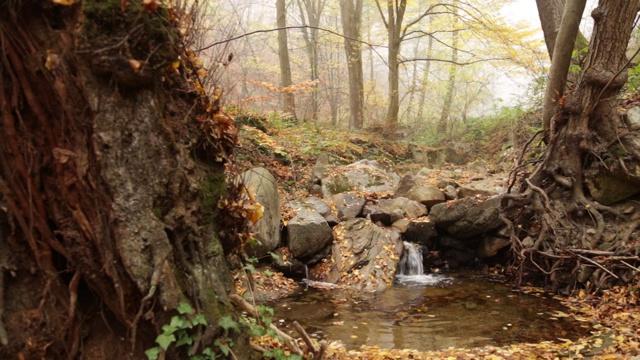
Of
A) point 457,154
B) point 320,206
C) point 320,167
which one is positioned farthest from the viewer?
point 457,154

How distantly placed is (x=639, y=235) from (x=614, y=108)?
91.3 inches

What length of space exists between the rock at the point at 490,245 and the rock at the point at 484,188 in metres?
1.23

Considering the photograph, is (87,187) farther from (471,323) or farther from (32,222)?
(471,323)

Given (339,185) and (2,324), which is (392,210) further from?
(2,324)

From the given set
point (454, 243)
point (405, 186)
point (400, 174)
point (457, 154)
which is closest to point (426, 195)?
point (405, 186)

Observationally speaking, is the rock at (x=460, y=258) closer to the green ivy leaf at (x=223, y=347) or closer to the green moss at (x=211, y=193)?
the green moss at (x=211, y=193)

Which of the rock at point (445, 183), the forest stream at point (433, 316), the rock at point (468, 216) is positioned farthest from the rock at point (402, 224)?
the rock at point (445, 183)

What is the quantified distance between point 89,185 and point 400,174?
13.5 metres

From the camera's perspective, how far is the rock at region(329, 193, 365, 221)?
33.9 ft

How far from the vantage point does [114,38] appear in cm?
250

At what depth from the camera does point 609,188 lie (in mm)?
7668

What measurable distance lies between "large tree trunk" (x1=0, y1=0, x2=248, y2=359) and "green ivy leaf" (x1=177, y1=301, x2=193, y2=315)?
48 millimetres

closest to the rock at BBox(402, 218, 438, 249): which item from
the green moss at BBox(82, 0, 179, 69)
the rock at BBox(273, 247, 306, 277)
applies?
the rock at BBox(273, 247, 306, 277)

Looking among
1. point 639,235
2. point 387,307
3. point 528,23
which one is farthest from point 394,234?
point 528,23
